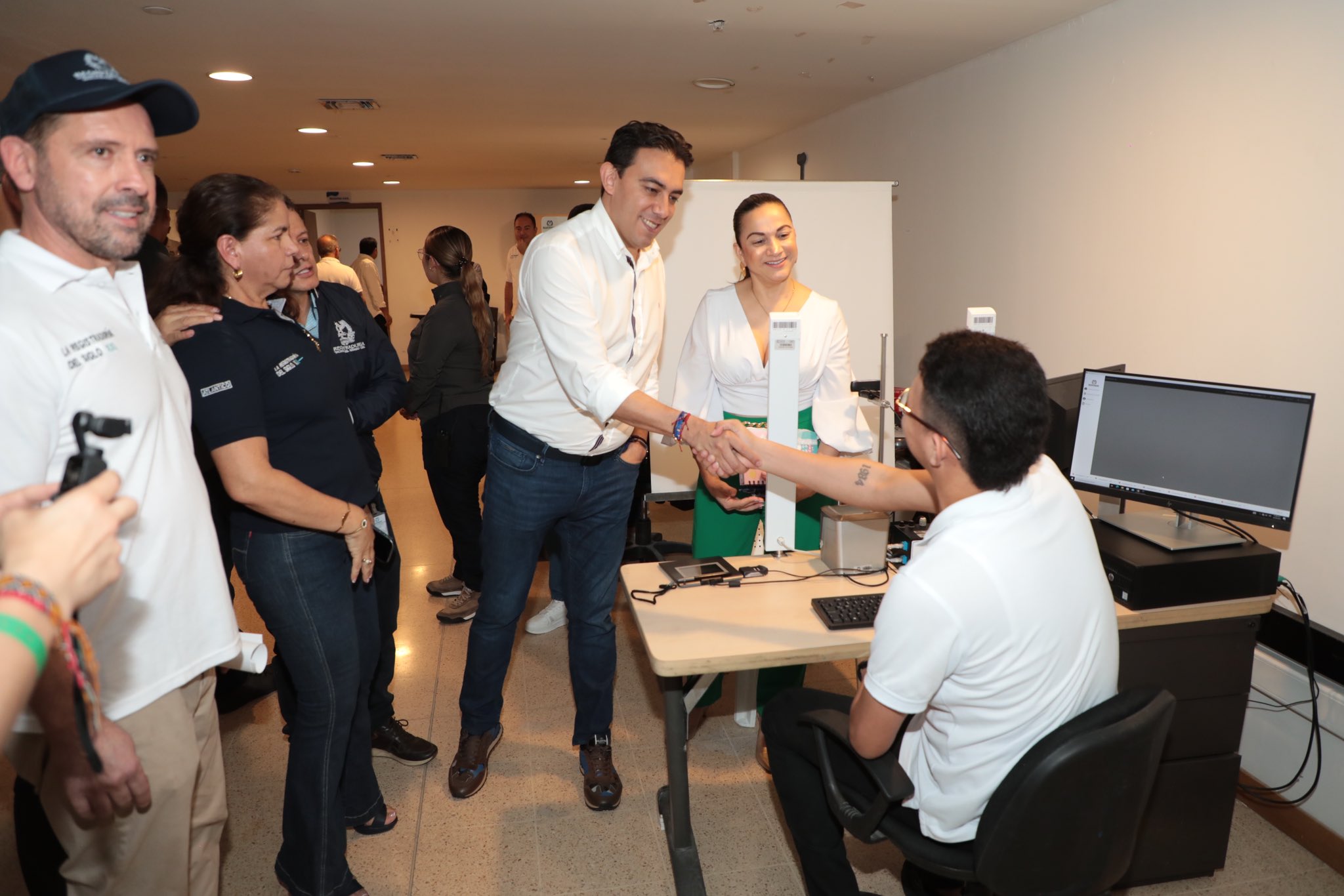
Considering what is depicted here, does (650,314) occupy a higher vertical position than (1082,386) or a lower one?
higher

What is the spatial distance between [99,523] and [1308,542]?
290cm

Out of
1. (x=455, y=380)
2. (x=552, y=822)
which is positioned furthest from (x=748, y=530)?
(x=455, y=380)

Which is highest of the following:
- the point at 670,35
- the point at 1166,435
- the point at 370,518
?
the point at 670,35

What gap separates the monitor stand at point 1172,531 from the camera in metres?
2.07

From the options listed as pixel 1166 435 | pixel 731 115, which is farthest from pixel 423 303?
pixel 1166 435

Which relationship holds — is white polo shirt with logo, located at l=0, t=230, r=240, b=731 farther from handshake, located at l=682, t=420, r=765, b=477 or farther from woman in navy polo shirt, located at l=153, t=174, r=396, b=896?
handshake, located at l=682, t=420, r=765, b=477

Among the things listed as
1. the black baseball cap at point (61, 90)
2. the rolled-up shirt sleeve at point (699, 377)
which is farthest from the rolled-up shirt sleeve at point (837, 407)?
the black baseball cap at point (61, 90)

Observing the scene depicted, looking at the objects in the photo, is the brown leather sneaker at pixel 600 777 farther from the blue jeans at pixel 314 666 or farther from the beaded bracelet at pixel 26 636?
the beaded bracelet at pixel 26 636

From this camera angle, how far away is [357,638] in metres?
2.00

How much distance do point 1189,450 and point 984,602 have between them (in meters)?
1.16

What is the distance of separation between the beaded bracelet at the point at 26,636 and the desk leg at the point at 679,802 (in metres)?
1.37

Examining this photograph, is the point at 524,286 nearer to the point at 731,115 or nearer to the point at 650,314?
the point at 650,314

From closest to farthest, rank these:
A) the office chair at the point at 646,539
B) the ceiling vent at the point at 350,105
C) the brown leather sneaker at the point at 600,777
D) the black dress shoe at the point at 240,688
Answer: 1. the brown leather sneaker at the point at 600,777
2. the black dress shoe at the point at 240,688
3. the office chair at the point at 646,539
4. the ceiling vent at the point at 350,105

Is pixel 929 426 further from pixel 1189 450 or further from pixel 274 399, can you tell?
pixel 274 399
